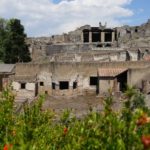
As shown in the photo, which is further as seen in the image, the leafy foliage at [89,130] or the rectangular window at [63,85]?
the rectangular window at [63,85]

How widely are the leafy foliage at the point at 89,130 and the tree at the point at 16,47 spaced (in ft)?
147

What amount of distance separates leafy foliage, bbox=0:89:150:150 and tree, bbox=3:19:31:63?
147 ft

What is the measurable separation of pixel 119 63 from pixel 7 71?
1044 cm

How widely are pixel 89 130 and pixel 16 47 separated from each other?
161ft

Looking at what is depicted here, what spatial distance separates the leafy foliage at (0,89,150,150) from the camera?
7021mm

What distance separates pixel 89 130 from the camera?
28.0 feet

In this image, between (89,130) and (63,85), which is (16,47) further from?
(89,130)

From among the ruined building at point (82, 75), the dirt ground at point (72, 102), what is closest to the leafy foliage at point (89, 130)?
the dirt ground at point (72, 102)

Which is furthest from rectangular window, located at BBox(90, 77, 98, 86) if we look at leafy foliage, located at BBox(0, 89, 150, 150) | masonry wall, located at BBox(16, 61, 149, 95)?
leafy foliage, located at BBox(0, 89, 150, 150)

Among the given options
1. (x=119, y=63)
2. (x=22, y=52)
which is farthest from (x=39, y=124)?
(x=22, y=52)

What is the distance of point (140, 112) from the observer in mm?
6734

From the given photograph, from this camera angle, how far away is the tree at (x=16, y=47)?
57.1m

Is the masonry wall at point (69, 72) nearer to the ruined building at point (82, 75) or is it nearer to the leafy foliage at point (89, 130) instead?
the ruined building at point (82, 75)

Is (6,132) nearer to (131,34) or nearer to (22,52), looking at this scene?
(22,52)
